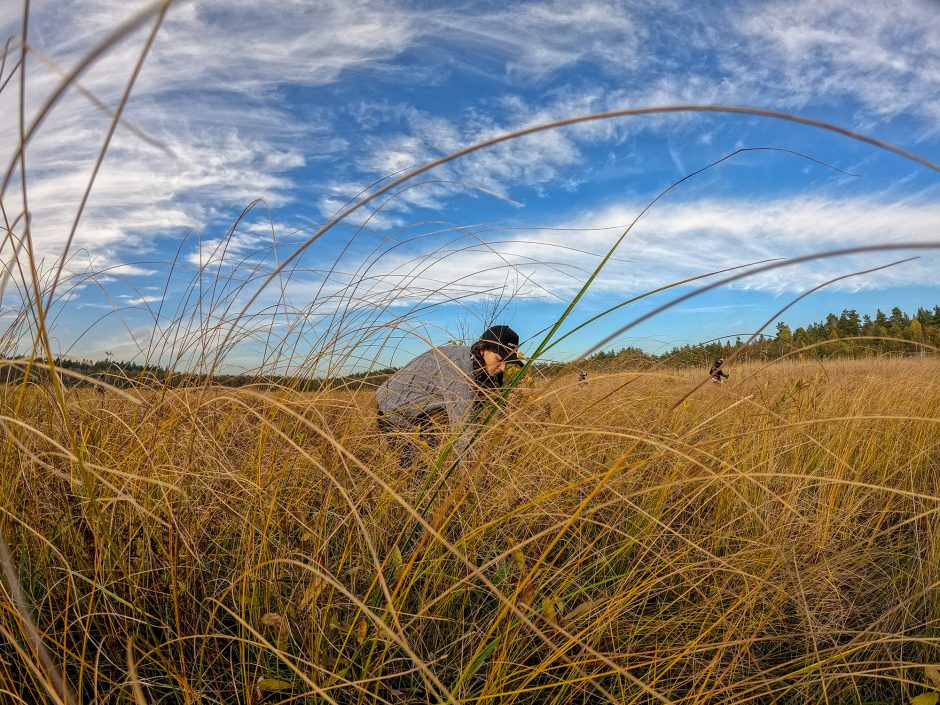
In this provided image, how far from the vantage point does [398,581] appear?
1.15 metres

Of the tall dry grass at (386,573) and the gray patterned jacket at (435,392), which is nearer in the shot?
the tall dry grass at (386,573)

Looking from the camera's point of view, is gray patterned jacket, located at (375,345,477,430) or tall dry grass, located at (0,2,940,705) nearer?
tall dry grass, located at (0,2,940,705)

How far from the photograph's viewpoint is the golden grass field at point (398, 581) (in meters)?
1.15

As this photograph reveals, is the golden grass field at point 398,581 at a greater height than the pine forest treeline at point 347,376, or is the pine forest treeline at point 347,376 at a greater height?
the pine forest treeline at point 347,376

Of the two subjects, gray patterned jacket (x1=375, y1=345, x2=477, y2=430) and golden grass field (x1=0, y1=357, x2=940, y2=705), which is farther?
gray patterned jacket (x1=375, y1=345, x2=477, y2=430)

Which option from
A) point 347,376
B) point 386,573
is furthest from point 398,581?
point 347,376

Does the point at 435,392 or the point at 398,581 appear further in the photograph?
the point at 435,392

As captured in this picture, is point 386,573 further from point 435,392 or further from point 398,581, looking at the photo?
point 435,392

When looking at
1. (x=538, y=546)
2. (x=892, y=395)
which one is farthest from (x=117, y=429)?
(x=892, y=395)

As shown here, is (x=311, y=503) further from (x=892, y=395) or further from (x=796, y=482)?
(x=892, y=395)

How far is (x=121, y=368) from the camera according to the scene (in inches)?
97.4

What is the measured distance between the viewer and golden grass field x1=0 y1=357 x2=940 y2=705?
1146mm

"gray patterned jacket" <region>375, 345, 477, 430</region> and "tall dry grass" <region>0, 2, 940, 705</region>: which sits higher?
"gray patterned jacket" <region>375, 345, 477, 430</region>

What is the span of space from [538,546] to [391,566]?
532 mm
